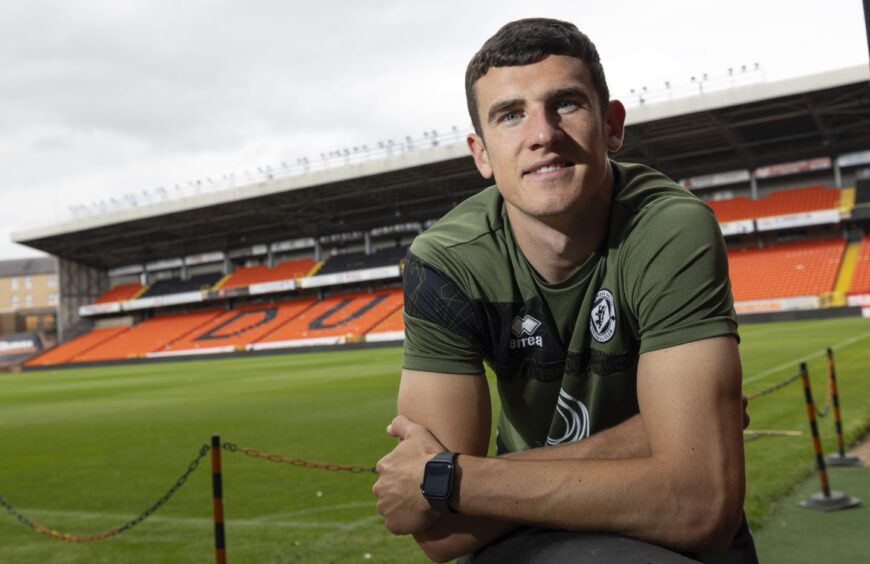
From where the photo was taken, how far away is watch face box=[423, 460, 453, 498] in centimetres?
201

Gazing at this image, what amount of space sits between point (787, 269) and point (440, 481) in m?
37.8

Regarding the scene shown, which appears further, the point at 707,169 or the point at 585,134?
the point at 707,169

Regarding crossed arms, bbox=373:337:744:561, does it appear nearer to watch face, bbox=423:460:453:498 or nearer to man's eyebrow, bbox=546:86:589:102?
watch face, bbox=423:460:453:498

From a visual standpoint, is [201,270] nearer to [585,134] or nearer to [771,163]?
[771,163]

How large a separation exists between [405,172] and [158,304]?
24160mm

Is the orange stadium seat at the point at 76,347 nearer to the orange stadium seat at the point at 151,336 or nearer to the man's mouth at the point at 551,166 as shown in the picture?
the orange stadium seat at the point at 151,336

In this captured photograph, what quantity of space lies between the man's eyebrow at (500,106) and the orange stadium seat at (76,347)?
5234 centimetres

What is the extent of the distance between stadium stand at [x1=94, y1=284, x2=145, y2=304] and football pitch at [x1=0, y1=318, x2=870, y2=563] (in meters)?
40.2

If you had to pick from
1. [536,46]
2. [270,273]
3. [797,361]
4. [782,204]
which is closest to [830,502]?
[536,46]

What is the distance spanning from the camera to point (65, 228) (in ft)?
164

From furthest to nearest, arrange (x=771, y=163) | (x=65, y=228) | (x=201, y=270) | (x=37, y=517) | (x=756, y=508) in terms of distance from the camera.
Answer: (x=201, y=270), (x=65, y=228), (x=771, y=163), (x=37, y=517), (x=756, y=508)

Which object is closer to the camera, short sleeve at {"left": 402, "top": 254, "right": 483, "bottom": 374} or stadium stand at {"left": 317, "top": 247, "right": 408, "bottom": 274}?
short sleeve at {"left": 402, "top": 254, "right": 483, "bottom": 374}

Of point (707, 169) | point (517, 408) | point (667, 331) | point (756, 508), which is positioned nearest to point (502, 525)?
point (517, 408)

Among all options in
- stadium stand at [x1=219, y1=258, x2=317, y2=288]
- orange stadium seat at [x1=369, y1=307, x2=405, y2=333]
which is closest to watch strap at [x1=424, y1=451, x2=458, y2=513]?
orange stadium seat at [x1=369, y1=307, x2=405, y2=333]
